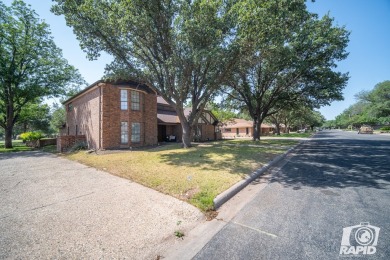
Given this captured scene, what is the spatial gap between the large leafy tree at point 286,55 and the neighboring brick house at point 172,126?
240 inches

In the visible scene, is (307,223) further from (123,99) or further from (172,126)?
(172,126)

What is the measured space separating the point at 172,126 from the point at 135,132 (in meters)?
9.18

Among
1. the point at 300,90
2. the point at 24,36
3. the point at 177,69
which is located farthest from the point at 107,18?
the point at 300,90

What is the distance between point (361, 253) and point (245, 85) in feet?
70.9

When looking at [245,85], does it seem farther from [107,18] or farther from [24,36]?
[24,36]

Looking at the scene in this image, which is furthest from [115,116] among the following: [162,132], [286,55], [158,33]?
[286,55]

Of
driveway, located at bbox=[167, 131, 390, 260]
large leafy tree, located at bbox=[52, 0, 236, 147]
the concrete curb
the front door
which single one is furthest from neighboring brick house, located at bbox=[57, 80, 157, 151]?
driveway, located at bbox=[167, 131, 390, 260]

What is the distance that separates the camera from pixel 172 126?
88.6 ft

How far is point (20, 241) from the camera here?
312 cm

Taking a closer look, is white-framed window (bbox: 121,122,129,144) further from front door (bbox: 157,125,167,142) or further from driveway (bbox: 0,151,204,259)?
driveway (bbox: 0,151,204,259)

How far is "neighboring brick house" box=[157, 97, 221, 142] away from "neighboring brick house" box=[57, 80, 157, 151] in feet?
14.5

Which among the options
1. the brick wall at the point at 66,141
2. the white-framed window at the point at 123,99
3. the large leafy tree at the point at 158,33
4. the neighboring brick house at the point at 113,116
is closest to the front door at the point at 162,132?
the neighboring brick house at the point at 113,116

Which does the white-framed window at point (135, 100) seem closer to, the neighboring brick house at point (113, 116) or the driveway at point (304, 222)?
the neighboring brick house at point (113, 116)

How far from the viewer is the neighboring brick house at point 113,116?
16.3m
